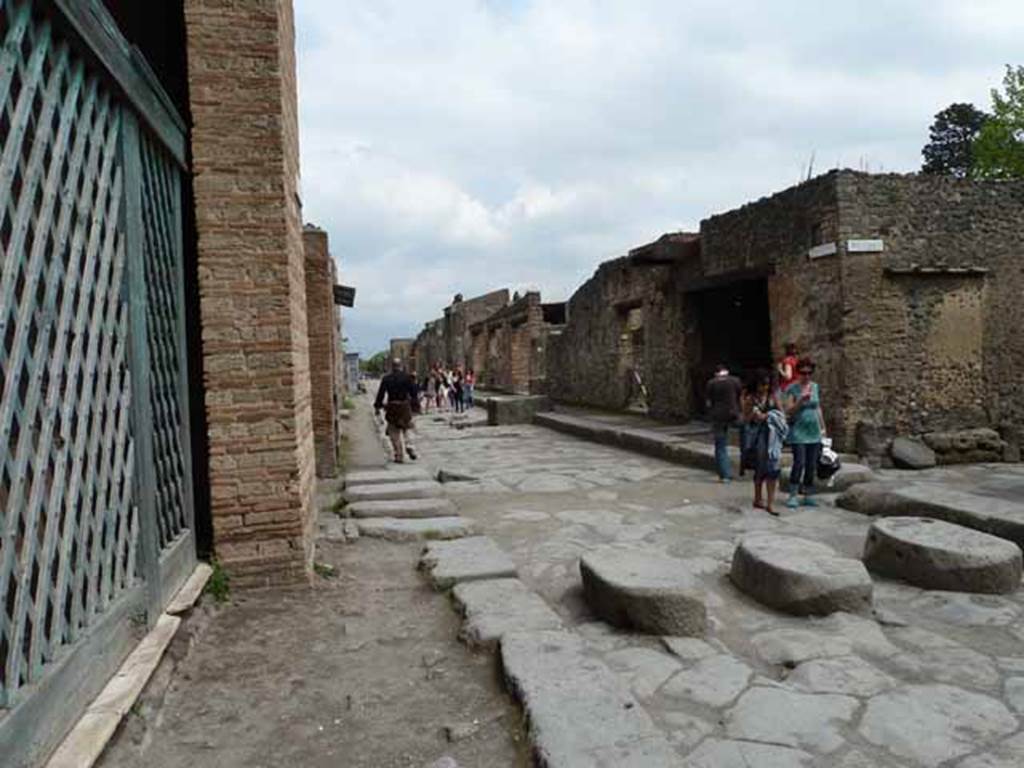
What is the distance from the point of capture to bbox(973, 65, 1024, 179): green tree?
28.3 metres

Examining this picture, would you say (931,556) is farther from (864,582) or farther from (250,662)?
(250,662)

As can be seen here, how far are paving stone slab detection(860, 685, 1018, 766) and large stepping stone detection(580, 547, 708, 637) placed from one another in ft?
2.90

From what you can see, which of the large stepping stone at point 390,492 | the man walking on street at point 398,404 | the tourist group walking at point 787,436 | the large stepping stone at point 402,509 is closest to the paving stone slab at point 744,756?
the large stepping stone at point 402,509

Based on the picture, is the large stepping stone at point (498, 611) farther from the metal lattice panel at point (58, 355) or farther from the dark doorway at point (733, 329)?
the dark doorway at point (733, 329)

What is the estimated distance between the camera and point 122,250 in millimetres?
2928

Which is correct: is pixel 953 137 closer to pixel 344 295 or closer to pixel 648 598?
pixel 344 295

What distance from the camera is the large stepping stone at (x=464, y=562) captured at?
13.3 ft

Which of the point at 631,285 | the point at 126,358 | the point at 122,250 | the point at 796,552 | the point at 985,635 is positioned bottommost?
the point at 985,635

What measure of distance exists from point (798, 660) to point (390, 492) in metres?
3.84

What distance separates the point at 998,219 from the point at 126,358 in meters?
10.1

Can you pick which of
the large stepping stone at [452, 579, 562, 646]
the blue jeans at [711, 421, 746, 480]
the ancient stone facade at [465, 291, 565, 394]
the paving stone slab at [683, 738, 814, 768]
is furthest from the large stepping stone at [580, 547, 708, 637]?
the ancient stone facade at [465, 291, 565, 394]

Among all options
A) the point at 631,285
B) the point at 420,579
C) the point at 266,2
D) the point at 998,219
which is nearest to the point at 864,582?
the point at 420,579

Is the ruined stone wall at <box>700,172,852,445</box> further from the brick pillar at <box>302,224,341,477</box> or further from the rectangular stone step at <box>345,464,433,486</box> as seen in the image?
the brick pillar at <box>302,224,341,477</box>

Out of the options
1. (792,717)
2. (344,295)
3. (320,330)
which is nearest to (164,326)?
(792,717)
